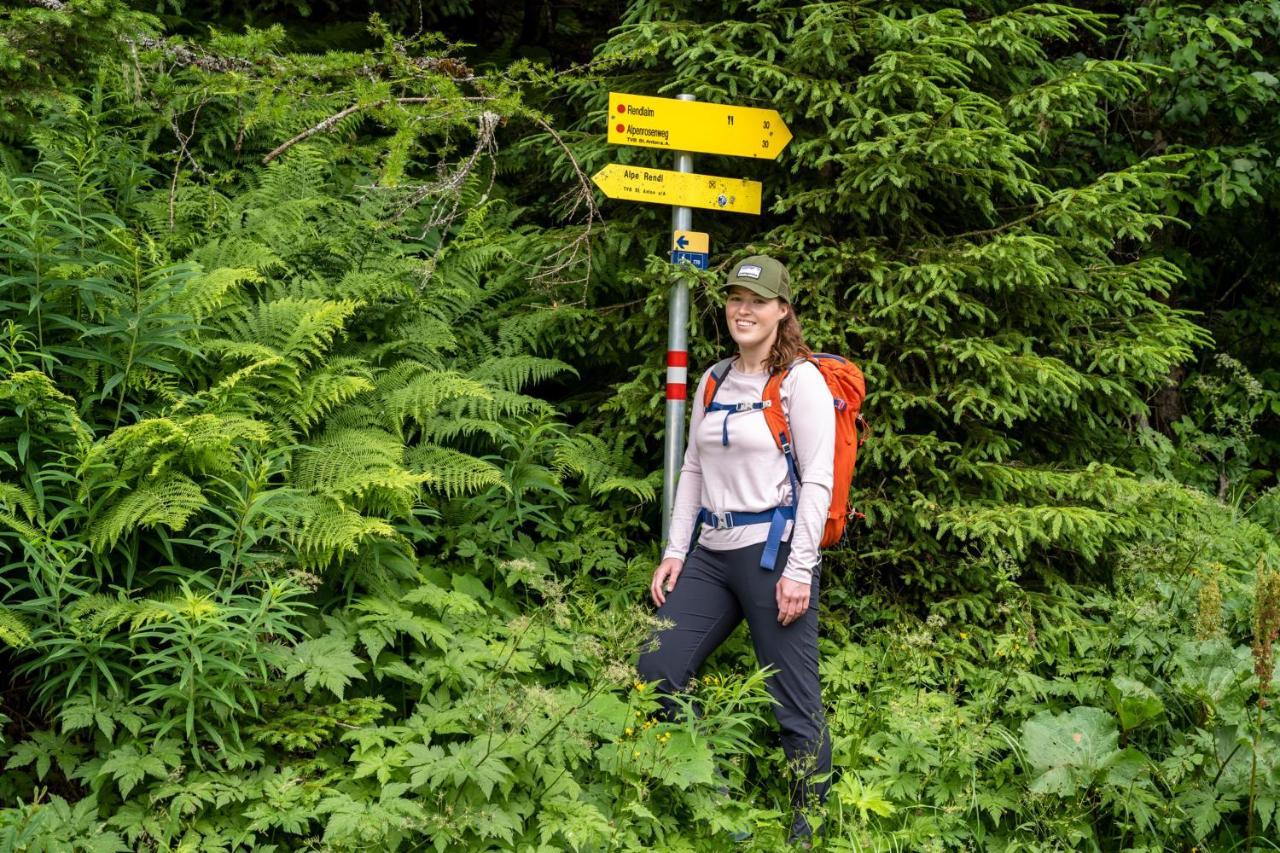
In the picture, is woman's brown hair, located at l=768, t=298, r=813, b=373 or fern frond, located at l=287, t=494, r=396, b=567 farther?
woman's brown hair, located at l=768, t=298, r=813, b=373

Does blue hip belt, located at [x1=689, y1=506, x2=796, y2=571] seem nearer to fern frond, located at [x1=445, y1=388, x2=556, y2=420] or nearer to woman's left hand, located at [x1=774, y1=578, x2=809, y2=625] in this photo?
woman's left hand, located at [x1=774, y1=578, x2=809, y2=625]

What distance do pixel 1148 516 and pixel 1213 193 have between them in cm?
269

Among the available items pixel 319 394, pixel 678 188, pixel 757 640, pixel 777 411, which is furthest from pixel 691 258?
pixel 757 640

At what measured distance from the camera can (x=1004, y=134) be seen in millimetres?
5020

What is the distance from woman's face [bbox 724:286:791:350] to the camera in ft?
13.4

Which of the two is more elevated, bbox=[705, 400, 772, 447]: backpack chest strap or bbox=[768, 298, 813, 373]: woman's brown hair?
bbox=[768, 298, 813, 373]: woman's brown hair

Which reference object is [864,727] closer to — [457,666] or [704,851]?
[704,851]

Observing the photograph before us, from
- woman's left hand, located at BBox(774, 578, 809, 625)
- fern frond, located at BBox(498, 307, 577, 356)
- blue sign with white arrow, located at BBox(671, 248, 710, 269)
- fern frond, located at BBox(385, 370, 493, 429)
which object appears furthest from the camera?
fern frond, located at BBox(498, 307, 577, 356)

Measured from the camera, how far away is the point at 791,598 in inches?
151

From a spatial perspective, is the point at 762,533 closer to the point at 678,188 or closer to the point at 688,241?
the point at 688,241

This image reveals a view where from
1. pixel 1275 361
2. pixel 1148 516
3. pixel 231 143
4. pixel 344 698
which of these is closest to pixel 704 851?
pixel 344 698

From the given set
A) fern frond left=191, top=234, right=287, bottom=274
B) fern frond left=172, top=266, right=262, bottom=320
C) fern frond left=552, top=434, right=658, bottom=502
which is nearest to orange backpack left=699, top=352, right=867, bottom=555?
fern frond left=552, top=434, right=658, bottom=502

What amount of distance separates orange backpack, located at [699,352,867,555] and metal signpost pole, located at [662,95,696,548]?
0.85 meters

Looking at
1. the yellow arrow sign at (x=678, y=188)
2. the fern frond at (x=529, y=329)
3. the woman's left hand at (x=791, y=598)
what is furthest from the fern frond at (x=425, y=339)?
the woman's left hand at (x=791, y=598)
